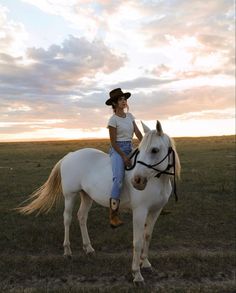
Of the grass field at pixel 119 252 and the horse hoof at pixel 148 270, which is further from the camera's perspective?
the horse hoof at pixel 148 270

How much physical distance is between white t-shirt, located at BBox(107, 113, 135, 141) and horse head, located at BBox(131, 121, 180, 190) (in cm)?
63

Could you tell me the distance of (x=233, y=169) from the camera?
18453 mm

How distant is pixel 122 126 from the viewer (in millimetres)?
6156

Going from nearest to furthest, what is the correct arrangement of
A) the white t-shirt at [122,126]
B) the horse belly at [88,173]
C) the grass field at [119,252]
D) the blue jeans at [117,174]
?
the grass field at [119,252] < the blue jeans at [117,174] < the white t-shirt at [122,126] < the horse belly at [88,173]

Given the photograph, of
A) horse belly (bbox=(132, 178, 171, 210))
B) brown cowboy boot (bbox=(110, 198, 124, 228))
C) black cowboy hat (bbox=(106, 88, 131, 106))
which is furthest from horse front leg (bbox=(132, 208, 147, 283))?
black cowboy hat (bbox=(106, 88, 131, 106))

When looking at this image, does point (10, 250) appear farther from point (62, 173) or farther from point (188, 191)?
point (188, 191)

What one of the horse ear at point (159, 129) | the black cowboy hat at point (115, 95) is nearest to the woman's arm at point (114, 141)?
the black cowboy hat at point (115, 95)

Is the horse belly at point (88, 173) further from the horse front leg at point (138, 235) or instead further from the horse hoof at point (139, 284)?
the horse hoof at point (139, 284)

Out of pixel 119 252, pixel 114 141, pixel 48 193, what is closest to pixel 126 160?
pixel 114 141

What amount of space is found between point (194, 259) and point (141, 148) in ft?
9.08

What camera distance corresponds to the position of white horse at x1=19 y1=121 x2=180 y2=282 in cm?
537

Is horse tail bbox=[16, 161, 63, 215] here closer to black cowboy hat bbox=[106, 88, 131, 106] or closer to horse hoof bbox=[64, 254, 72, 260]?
horse hoof bbox=[64, 254, 72, 260]

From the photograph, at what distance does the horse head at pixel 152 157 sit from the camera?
522 centimetres

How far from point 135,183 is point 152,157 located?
487 millimetres
